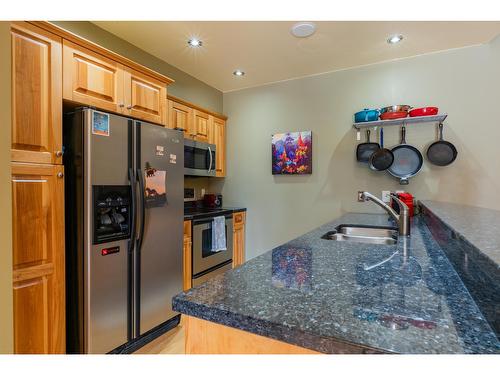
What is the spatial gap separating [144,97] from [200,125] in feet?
3.34

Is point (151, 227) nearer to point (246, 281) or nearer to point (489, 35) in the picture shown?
point (246, 281)

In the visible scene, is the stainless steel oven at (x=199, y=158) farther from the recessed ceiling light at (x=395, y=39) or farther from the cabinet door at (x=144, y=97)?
the recessed ceiling light at (x=395, y=39)

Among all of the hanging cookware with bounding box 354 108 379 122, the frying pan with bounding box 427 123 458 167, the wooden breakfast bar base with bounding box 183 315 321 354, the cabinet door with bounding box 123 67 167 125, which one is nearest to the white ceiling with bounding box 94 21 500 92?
the cabinet door with bounding box 123 67 167 125

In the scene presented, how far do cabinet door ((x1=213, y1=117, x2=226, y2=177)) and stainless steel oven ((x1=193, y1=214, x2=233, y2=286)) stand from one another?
726mm

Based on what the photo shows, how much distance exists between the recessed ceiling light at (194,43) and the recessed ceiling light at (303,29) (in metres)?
0.80

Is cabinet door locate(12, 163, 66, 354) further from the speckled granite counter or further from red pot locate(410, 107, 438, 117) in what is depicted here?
red pot locate(410, 107, 438, 117)

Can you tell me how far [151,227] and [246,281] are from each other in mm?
1422

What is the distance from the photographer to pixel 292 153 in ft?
10.3

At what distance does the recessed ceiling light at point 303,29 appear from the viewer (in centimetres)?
204

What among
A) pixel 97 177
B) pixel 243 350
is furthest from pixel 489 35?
pixel 97 177

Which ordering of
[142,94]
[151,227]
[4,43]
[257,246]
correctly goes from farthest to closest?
[257,246]
[142,94]
[151,227]
[4,43]

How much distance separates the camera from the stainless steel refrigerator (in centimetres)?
Result: 163

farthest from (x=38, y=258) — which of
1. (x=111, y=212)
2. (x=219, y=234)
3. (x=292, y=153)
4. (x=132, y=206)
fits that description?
(x=292, y=153)

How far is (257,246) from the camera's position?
11.1ft
